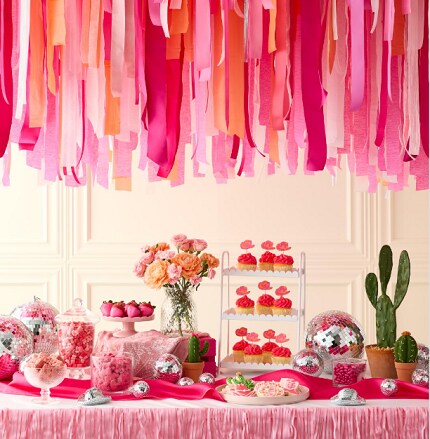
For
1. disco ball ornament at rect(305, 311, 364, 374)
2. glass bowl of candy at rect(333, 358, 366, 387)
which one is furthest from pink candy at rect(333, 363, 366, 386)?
disco ball ornament at rect(305, 311, 364, 374)

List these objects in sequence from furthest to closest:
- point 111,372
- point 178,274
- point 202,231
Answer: point 202,231
point 178,274
point 111,372

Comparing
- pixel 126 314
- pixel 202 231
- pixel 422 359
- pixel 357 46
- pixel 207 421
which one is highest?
pixel 357 46

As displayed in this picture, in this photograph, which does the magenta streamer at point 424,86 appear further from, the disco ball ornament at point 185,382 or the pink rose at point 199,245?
the disco ball ornament at point 185,382

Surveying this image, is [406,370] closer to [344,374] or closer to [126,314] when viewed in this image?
[344,374]

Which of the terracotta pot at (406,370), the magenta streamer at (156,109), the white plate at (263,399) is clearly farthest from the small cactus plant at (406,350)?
the magenta streamer at (156,109)

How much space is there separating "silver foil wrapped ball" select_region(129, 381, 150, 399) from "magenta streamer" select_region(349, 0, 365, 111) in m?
0.90

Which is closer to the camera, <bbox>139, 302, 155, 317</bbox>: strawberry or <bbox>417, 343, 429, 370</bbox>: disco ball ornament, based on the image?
<bbox>417, 343, 429, 370</bbox>: disco ball ornament

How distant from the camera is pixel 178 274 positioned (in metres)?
2.16

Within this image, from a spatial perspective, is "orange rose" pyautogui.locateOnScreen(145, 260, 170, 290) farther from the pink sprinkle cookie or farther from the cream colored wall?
the cream colored wall

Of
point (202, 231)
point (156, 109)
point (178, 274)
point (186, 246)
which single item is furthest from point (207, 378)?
point (202, 231)

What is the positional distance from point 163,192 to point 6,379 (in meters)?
2.16

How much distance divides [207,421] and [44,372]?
41cm

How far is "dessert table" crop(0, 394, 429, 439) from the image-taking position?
1.82m

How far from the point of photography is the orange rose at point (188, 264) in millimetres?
2176
